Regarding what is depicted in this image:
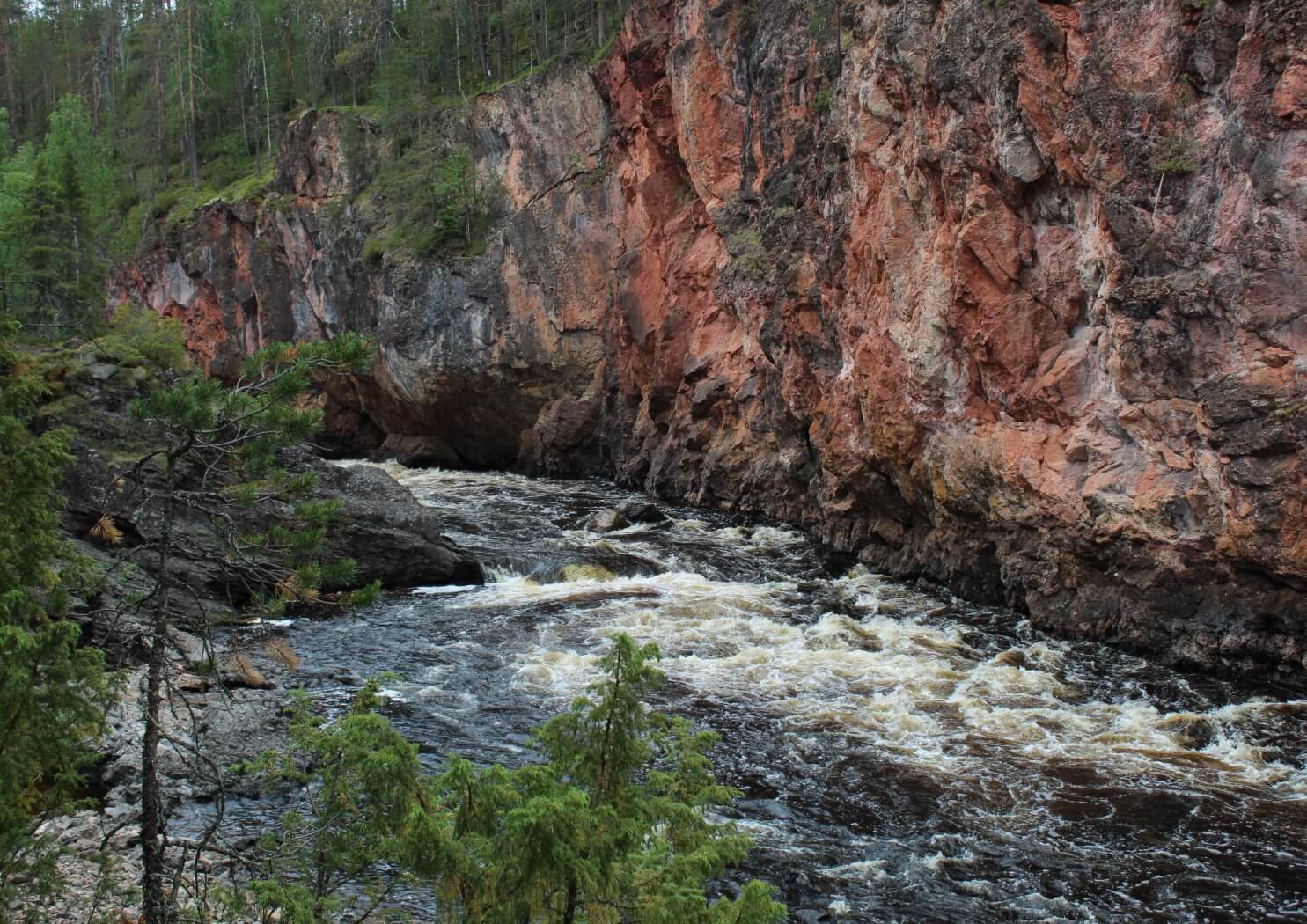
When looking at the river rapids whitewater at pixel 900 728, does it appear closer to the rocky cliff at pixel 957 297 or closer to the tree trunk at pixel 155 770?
the rocky cliff at pixel 957 297

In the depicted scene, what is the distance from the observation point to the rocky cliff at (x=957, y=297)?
1312cm

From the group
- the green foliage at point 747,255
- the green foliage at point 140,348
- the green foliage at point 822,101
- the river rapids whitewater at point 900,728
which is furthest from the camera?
the green foliage at point 747,255

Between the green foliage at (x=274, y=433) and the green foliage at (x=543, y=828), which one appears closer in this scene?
the green foliage at (x=543, y=828)

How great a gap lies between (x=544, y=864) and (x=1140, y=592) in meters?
12.7

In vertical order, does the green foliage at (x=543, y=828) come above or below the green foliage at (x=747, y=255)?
below

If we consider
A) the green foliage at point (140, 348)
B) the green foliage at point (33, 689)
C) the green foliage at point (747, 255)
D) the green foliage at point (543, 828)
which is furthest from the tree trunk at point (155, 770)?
the green foliage at point (747, 255)

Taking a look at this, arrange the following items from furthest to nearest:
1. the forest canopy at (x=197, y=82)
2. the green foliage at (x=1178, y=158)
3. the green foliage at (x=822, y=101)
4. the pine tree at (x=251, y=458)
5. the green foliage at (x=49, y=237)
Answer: the forest canopy at (x=197, y=82)
the green foliage at (x=49, y=237)
the green foliage at (x=822, y=101)
the green foliage at (x=1178, y=158)
the pine tree at (x=251, y=458)

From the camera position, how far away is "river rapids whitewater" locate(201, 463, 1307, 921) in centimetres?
917

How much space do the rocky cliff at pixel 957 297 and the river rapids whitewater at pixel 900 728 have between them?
181 centimetres

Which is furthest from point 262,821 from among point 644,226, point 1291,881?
point 644,226

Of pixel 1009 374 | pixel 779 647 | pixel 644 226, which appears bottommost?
pixel 779 647

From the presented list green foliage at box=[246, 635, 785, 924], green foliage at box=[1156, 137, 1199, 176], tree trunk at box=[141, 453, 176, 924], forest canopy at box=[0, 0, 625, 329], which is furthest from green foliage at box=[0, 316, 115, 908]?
forest canopy at box=[0, 0, 625, 329]

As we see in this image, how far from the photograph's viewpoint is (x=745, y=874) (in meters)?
9.25

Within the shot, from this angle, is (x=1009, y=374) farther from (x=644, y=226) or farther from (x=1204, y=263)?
(x=644, y=226)
